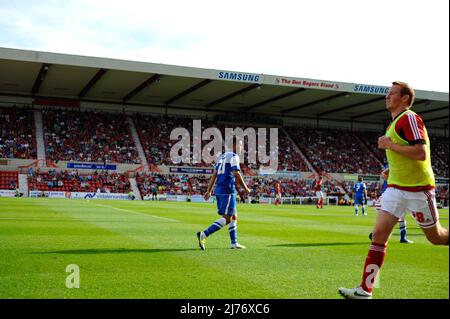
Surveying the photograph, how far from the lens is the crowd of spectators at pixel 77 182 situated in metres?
42.4

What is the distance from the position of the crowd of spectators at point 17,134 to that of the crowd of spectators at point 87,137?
143cm

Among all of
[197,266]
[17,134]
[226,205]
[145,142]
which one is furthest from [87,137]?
[197,266]

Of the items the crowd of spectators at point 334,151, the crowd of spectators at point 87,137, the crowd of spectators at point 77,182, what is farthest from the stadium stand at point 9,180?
the crowd of spectators at point 334,151

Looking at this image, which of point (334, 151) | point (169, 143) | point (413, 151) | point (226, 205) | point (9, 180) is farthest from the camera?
point (334, 151)

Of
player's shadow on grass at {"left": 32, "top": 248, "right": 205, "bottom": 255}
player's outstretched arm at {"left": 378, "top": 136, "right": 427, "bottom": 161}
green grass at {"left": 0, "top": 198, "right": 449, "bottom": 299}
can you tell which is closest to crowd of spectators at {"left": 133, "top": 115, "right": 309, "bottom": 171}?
green grass at {"left": 0, "top": 198, "right": 449, "bottom": 299}

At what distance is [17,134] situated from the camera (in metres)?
45.8

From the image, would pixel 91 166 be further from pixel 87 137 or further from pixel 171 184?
pixel 171 184

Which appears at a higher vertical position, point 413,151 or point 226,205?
point 413,151

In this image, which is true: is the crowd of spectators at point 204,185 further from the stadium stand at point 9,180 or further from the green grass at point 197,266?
the green grass at point 197,266

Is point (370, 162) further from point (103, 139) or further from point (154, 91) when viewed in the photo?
point (103, 139)

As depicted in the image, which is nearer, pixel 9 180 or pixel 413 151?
pixel 413 151

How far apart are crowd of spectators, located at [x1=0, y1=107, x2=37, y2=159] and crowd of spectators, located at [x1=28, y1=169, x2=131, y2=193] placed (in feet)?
8.27

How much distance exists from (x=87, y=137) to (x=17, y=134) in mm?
6509

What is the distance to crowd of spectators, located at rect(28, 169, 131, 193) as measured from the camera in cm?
4238
